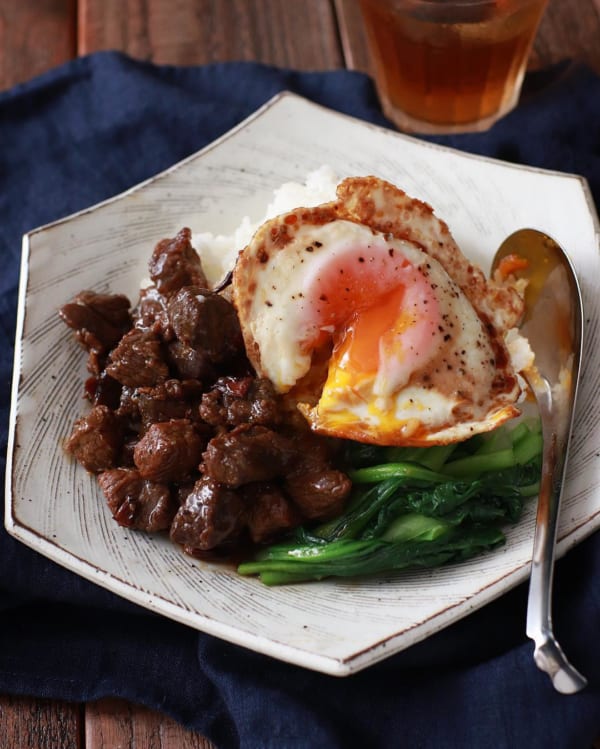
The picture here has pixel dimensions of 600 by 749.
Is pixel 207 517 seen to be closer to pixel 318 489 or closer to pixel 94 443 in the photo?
pixel 318 489

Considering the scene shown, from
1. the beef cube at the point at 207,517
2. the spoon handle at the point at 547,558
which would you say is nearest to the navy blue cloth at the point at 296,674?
the spoon handle at the point at 547,558

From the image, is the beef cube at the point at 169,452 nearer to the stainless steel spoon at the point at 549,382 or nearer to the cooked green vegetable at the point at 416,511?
the cooked green vegetable at the point at 416,511

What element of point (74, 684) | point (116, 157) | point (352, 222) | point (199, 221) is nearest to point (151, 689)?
point (74, 684)

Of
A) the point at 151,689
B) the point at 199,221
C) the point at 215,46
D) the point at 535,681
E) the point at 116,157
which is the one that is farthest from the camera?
the point at 215,46

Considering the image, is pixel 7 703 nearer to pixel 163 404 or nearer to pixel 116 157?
pixel 163 404

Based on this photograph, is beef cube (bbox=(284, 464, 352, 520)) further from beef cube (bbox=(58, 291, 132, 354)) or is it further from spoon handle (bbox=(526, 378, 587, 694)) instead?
beef cube (bbox=(58, 291, 132, 354))

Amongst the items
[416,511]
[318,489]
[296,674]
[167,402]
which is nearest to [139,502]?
[167,402]
